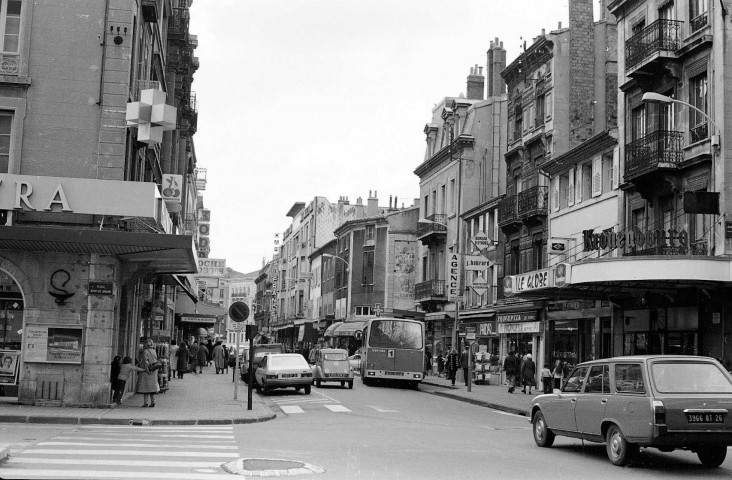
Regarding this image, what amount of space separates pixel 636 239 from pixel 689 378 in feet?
57.7

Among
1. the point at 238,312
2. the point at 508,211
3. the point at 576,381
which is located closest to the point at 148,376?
the point at 238,312

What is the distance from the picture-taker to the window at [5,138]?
23828 millimetres

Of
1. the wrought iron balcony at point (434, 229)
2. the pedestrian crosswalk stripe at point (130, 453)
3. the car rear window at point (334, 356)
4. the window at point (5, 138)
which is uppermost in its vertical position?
the wrought iron balcony at point (434, 229)

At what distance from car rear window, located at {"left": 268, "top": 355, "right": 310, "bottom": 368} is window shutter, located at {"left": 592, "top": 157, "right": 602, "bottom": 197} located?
13051 millimetres

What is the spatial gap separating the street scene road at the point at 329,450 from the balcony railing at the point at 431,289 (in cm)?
A: 3231

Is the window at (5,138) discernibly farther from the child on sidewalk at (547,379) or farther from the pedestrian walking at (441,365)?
the pedestrian walking at (441,365)

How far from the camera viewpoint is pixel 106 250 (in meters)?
23.0

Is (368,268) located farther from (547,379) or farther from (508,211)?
(547,379)

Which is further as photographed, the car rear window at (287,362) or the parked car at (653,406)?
the car rear window at (287,362)

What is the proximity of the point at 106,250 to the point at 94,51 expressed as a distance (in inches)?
218

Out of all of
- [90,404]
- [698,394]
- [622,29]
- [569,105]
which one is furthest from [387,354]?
[698,394]

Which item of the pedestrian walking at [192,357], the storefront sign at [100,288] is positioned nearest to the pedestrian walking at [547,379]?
the storefront sign at [100,288]

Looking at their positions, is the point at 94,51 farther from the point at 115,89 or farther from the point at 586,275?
the point at 586,275

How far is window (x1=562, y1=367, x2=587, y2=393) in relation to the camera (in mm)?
15797
